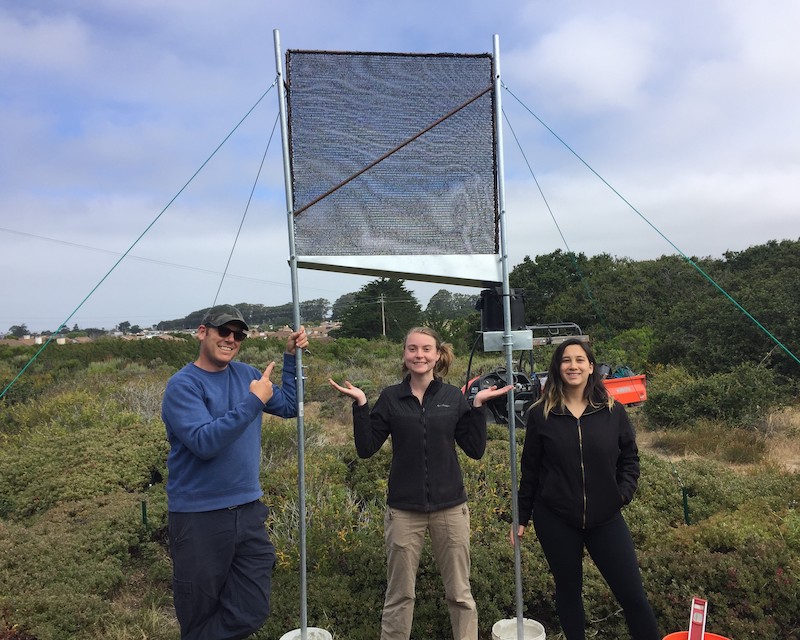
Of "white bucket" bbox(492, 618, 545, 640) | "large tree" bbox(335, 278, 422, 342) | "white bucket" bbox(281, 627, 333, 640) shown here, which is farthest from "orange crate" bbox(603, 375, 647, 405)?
"large tree" bbox(335, 278, 422, 342)

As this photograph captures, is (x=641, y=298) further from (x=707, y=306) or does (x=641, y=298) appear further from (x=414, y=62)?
(x=414, y=62)

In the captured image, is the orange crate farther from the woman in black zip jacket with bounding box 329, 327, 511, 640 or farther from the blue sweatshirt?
the blue sweatshirt

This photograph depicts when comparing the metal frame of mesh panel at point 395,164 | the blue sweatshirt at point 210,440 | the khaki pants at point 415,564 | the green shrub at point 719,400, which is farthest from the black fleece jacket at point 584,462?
the green shrub at point 719,400

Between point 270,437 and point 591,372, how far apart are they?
4.95m

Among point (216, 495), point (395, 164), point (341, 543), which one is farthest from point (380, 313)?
point (216, 495)

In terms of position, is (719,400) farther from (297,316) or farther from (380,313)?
(380,313)

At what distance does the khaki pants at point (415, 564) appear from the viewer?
269 centimetres

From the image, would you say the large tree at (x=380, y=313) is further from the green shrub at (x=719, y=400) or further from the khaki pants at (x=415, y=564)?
the khaki pants at (x=415, y=564)

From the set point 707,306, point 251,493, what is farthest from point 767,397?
point 251,493

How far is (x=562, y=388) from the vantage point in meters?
2.71

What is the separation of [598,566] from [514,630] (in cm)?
75

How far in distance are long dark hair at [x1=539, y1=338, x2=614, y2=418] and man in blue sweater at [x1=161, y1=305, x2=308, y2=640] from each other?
4.25ft

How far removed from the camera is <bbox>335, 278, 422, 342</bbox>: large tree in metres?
28.1

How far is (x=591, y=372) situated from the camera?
2717 millimetres
